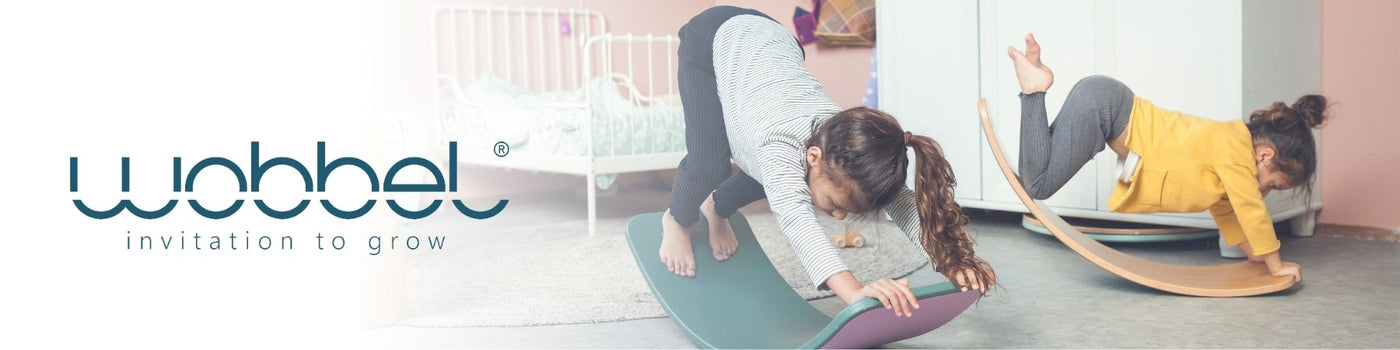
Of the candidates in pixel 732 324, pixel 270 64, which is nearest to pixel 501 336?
pixel 732 324

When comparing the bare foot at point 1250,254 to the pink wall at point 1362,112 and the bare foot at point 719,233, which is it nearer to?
the pink wall at point 1362,112

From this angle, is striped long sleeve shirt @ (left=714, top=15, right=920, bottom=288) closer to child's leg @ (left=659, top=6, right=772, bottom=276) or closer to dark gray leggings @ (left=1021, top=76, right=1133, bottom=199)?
child's leg @ (left=659, top=6, right=772, bottom=276)

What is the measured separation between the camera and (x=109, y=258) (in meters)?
1.92

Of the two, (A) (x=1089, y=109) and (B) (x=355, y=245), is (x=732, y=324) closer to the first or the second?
(B) (x=355, y=245)

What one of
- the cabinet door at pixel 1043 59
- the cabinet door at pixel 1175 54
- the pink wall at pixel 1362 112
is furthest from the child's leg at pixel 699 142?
the pink wall at pixel 1362 112

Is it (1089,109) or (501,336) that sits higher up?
(1089,109)

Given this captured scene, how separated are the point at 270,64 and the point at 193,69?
155 mm

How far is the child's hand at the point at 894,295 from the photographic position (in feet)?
4.89

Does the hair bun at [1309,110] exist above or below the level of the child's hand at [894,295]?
above

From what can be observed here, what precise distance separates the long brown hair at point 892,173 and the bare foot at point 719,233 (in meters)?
0.55

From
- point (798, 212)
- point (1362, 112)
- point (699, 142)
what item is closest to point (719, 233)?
point (699, 142)

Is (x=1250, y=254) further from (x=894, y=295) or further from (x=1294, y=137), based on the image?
(x=894, y=295)

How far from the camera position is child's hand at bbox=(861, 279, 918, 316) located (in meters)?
1.49

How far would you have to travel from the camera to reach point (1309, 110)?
2271mm
